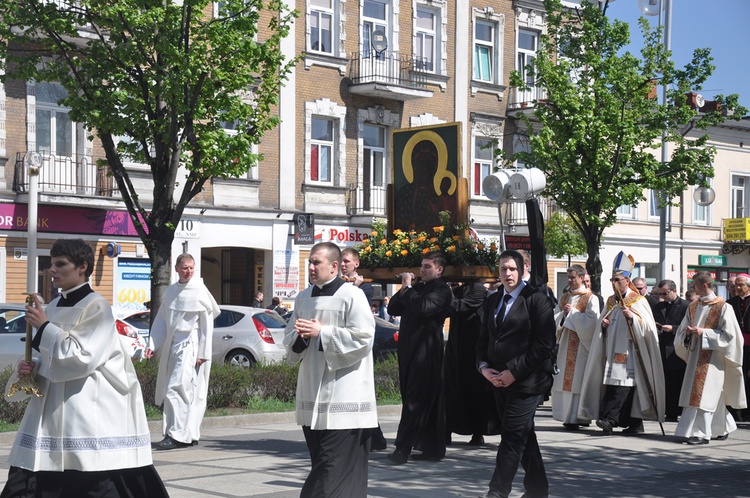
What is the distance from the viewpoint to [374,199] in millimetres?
33969

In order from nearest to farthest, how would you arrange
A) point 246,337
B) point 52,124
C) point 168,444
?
point 168,444, point 246,337, point 52,124

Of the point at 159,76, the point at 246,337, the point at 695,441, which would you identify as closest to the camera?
the point at 695,441

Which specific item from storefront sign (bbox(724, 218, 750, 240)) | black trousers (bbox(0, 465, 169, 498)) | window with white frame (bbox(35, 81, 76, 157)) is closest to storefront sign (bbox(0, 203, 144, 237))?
window with white frame (bbox(35, 81, 76, 157))

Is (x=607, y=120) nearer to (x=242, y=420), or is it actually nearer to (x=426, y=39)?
(x=426, y=39)

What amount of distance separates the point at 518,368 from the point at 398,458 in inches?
102

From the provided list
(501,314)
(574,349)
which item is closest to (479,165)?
(574,349)

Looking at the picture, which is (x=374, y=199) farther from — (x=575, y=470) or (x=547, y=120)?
(x=575, y=470)

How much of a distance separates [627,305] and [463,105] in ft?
76.3

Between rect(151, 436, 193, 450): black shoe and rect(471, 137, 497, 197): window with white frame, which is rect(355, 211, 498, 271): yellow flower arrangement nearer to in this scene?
rect(151, 436, 193, 450): black shoe

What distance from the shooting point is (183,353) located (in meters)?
12.0

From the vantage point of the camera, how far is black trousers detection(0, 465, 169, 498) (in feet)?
20.3

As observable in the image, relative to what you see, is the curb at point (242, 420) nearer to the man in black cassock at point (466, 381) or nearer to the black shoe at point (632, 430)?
the man in black cassock at point (466, 381)

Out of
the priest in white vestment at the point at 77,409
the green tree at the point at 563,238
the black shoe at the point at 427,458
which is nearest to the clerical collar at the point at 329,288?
the priest in white vestment at the point at 77,409

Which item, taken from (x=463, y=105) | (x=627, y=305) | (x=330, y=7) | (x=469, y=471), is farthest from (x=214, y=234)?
(x=469, y=471)
